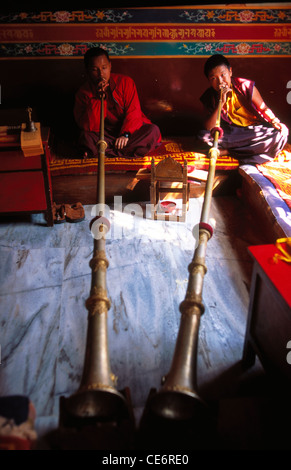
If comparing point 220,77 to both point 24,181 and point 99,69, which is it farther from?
point 24,181

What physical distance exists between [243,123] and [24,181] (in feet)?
8.17

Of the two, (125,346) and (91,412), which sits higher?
(91,412)

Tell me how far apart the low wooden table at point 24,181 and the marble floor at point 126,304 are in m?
0.22

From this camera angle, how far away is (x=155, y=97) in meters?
5.03

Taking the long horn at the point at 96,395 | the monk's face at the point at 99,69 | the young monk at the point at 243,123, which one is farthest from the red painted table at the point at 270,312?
the monk's face at the point at 99,69

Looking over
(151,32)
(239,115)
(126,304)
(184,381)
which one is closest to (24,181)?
(126,304)

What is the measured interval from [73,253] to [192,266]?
6.06 ft

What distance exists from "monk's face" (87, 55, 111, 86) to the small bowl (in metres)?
1.40

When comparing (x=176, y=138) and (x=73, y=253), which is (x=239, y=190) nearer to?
(x=176, y=138)

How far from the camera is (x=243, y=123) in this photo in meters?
4.50

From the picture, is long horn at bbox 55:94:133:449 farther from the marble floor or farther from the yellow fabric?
the yellow fabric

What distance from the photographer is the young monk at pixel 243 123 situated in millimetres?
4297

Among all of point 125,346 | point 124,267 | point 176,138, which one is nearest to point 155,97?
point 176,138

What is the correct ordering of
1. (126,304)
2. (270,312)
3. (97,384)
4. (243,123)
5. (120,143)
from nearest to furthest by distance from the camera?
(97,384)
(270,312)
(126,304)
(120,143)
(243,123)
